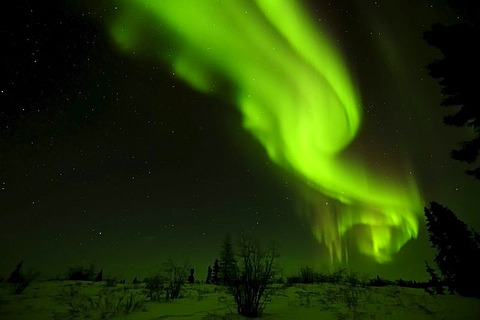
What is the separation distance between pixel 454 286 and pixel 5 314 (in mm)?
40536

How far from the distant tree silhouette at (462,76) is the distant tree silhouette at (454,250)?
2633 centimetres

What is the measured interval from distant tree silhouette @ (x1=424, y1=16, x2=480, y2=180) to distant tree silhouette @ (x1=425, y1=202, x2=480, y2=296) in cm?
2633

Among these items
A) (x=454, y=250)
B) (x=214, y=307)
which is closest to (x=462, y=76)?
(x=214, y=307)

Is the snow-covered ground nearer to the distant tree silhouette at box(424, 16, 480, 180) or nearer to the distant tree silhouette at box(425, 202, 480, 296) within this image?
the distant tree silhouette at box(424, 16, 480, 180)

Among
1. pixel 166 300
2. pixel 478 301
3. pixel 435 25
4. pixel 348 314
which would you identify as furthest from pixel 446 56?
pixel 166 300

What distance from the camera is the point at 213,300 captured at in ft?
40.7

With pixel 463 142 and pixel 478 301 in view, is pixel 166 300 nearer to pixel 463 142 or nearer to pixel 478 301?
pixel 478 301

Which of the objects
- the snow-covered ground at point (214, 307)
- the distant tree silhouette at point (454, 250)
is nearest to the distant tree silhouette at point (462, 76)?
the snow-covered ground at point (214, 307)

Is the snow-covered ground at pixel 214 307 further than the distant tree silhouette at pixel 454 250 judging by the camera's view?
No

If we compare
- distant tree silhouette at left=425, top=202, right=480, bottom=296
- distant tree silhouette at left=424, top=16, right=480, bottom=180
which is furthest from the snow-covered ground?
distant tree silhouette at left=425, top=202, right=480, bottom=296

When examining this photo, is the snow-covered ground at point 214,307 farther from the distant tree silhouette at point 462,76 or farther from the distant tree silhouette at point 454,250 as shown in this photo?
the distant tree silhouette at point 454,250

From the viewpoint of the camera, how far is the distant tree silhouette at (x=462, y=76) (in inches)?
464

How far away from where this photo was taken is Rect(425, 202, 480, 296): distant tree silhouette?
3222 cm

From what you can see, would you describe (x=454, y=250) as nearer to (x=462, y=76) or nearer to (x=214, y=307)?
(x=462, y=76)
